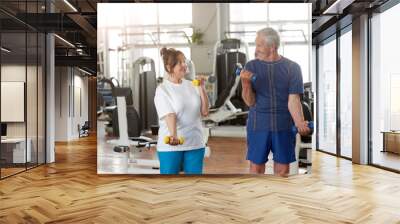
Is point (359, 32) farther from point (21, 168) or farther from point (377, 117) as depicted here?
point (21, 168)

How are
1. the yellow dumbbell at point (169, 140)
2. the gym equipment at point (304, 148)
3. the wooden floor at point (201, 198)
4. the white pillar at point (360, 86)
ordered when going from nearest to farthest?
the wooden floor at point (201, 198) → the yellow dumbbell at point (169, 140) → the gym equipment at point (304, 148) → the white pillar at point (360, 86)

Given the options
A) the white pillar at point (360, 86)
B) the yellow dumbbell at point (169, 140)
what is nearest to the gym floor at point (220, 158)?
the yellow dumbbell at point (169, 140)

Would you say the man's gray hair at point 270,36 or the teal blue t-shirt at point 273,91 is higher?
the man's gray hair at point 270,36

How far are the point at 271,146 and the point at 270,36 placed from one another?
4.92ft

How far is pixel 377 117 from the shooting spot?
736 centimetres

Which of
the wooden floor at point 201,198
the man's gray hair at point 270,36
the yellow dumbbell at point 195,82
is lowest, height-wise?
the wooden floor at point 201,198

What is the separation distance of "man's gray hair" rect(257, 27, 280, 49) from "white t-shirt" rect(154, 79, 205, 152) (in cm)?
119

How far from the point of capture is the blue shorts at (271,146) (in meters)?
5.50

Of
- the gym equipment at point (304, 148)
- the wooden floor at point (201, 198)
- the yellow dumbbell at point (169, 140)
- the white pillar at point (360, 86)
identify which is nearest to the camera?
the wooden floor at point (201, 198)

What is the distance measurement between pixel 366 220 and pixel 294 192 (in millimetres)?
1350

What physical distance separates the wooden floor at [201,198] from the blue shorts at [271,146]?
0.35 m

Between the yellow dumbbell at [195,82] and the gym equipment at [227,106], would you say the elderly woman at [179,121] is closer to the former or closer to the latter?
the yellow dumbbell at [195,82]

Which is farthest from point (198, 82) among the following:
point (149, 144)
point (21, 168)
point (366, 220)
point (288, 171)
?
point (21, 168)

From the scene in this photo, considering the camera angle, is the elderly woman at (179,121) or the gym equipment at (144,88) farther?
the gym equipment at (144,88)
